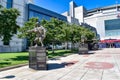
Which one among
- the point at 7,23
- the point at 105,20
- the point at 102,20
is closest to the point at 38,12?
the point at 7,23

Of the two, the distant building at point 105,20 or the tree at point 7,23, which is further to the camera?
the distant building at point 105,20

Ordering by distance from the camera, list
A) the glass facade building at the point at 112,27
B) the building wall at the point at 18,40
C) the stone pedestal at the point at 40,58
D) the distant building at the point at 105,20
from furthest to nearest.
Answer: the distant building at the point at 105,20, the glass facade building at the point at 112,27, the building wall at the point at 18,40, the stone pedestal at the point at 40,58

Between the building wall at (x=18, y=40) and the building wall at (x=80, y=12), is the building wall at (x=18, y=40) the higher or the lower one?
the lower one

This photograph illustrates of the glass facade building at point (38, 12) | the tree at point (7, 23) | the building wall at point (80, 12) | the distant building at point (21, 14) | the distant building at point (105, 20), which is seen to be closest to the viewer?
the tree at point (7, 23)

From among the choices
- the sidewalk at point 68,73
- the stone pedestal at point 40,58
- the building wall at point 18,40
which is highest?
the building wall at point 18,40

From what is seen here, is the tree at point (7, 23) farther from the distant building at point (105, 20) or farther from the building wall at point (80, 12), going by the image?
the building wall at point (80, 12)

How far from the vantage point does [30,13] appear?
45.4 meters

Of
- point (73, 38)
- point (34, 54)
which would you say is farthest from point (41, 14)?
point (34, 54)

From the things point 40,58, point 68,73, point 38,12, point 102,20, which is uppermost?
point 102,20

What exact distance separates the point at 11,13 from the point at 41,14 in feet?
113

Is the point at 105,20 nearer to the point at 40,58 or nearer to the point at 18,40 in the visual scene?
the point at 18,40

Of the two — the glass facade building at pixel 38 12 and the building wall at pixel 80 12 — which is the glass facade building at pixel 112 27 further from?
the glass facade building at pixel 38 12

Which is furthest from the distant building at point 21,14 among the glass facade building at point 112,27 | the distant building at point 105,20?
the glass facade building at point 112,27

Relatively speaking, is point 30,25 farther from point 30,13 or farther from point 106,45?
point 106,45
